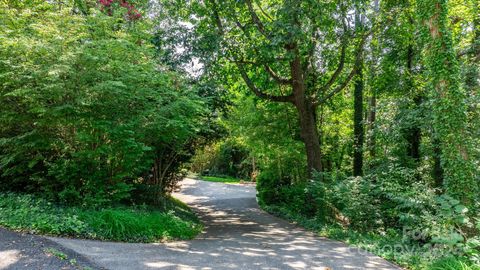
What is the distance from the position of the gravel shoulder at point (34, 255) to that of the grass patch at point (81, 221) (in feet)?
1.48

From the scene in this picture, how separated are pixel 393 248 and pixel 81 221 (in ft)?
17.5

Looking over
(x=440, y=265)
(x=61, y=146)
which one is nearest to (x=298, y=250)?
(x=440, y=265)

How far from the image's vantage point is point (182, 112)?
7652 mm

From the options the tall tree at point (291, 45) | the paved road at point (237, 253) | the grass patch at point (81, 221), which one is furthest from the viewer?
the tall tree at point (291, 45)

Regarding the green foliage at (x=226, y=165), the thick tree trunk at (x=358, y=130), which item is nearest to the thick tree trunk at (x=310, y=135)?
the thick tree trunk at (x=358, y=130)

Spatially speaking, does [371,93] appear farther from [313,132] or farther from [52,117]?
[52,117]

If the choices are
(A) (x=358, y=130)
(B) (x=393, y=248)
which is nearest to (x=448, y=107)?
(B) (x=393, y=248)

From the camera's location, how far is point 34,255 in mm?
4148

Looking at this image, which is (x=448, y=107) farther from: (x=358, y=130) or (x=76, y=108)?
(x=358, y=130)

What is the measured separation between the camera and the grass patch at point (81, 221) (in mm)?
5215

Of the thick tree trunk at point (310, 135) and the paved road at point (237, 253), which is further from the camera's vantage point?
the thick tree trunk at point (310, 135)

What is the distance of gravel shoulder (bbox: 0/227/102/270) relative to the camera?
3.92 m

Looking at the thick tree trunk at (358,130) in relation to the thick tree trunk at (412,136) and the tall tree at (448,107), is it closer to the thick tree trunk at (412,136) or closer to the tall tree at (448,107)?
the thick tree trunk at (412,136)

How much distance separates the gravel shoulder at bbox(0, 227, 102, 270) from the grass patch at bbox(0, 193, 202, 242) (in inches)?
17.8
